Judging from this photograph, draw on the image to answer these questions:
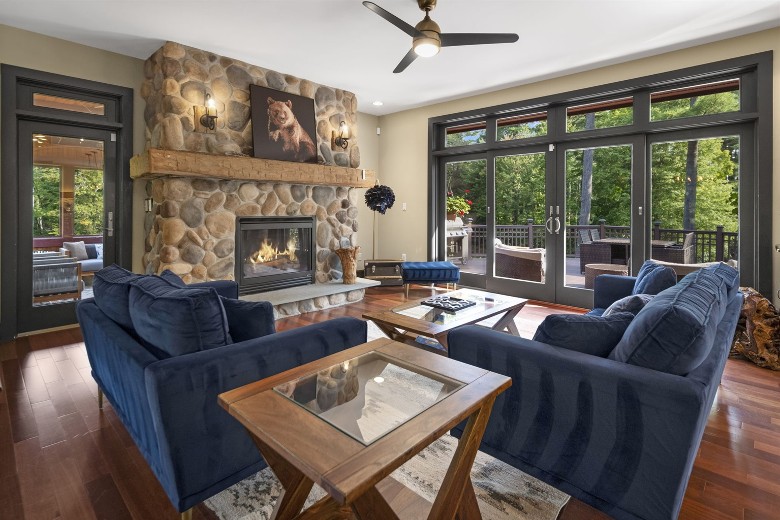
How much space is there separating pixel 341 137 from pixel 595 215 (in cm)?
338

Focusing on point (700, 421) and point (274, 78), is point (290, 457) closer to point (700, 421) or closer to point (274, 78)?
point (700, 421)

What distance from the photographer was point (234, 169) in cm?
441

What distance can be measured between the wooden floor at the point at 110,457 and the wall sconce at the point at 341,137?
12.4 ft

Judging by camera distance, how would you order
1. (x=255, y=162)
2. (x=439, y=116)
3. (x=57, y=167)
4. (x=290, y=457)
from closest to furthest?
1. (x=290, y=457)
2. (x=57, y=167)
3. (x=255, y=162)
4. (x=439, y=116)

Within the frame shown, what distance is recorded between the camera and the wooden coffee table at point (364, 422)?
97 cm

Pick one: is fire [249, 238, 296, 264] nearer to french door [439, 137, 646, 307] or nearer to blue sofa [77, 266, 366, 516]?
french door [439, 137, 646, 307]

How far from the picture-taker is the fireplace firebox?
481cm

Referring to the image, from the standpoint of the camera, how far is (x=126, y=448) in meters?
2.08

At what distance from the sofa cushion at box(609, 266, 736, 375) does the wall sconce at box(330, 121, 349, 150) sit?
4672 millimetres

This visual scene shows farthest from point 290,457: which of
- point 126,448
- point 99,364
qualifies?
point 99,364

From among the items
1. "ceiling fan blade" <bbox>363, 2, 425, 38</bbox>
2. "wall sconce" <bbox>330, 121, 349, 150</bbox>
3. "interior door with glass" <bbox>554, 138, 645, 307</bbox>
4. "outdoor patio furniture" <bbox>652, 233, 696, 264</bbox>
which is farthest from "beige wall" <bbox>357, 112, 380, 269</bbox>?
"outdoor patio furniture" <bbox>652, 233, 696, 264</bbox>

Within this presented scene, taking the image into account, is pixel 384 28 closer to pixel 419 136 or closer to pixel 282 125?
pixel 282 125

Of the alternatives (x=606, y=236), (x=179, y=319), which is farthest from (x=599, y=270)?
(x=179, y=319)

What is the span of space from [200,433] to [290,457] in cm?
73
